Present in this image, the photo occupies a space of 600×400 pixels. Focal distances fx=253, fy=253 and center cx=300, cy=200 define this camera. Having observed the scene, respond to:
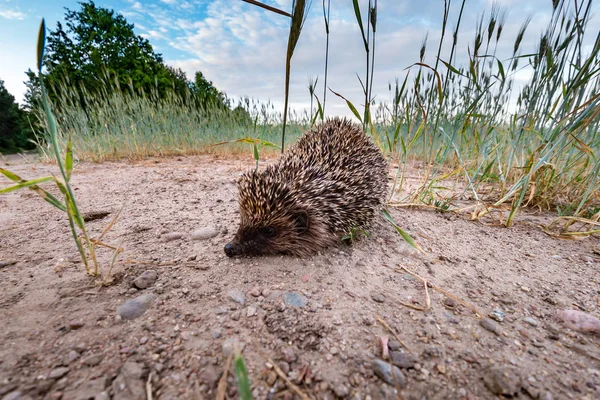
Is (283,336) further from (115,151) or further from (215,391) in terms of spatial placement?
(115,151)

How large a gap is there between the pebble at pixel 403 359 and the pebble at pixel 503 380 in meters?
0.29

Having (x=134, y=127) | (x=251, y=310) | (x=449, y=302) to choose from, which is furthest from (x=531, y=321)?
(x=134, y=127)

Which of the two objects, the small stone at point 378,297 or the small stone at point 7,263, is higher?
the small stone at point 7,263

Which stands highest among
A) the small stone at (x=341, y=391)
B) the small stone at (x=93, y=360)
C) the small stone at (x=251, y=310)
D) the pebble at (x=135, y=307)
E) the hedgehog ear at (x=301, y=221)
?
the hedgehog ear at (x=301, y=221)

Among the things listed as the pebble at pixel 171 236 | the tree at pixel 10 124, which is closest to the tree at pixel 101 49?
the tree at pixel 10 124

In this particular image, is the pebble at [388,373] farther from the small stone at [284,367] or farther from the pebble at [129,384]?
the pebble at [129,384]

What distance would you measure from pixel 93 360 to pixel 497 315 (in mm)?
2129

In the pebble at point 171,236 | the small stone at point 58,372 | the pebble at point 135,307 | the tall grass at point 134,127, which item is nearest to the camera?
the small stone at point 58,372

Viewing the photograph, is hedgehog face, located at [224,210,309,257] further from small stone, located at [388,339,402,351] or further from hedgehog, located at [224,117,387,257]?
small stone, located at [388,339,402,351]

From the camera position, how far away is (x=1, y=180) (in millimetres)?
4305

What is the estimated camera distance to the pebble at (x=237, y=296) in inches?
61.9

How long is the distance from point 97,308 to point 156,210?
181 centimetres

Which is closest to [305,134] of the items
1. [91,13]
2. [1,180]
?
[1,180]

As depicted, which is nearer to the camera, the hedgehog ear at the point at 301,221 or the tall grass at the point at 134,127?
the hedgehog ear at the point at 301,221
